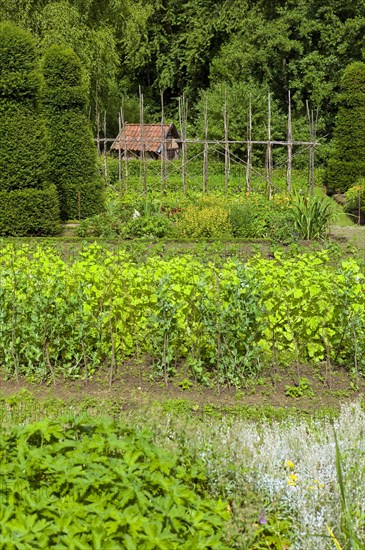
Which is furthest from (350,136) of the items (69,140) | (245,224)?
(245,224)

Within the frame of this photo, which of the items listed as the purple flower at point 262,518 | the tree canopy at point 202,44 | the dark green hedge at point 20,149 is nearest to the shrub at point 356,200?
the tree canopy at point 202,44

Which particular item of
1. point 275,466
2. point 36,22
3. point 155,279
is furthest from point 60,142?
point 275,466

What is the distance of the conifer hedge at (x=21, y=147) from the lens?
13.6 metres

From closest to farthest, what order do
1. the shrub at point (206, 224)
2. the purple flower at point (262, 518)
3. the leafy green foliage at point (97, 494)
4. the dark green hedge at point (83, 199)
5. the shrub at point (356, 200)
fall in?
the leafy green foliage at point (97, 494) < the purple flower at point (262, 518) < the shrub at point (206, 224) < the dark green hedge at point (83, 199) < the shrub at point (356, 200)

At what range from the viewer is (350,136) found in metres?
20.9

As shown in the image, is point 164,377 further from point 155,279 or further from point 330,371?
point 330,371

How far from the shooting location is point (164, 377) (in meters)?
5.54

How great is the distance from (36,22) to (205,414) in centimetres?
1891

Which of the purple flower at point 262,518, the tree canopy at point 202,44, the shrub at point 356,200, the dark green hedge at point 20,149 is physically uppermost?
the tree canopy at point 202,44

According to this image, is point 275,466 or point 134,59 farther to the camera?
point 134,59

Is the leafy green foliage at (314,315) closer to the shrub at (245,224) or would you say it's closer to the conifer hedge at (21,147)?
the shrub at (245,224)

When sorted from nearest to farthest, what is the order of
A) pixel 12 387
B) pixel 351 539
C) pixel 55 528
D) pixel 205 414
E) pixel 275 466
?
pixel 55 528, pixel 351 539, pixel 275 466, pixel 205 414, pixel 12 387

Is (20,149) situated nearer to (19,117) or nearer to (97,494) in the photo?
(19,117)

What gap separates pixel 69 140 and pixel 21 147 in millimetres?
1962
